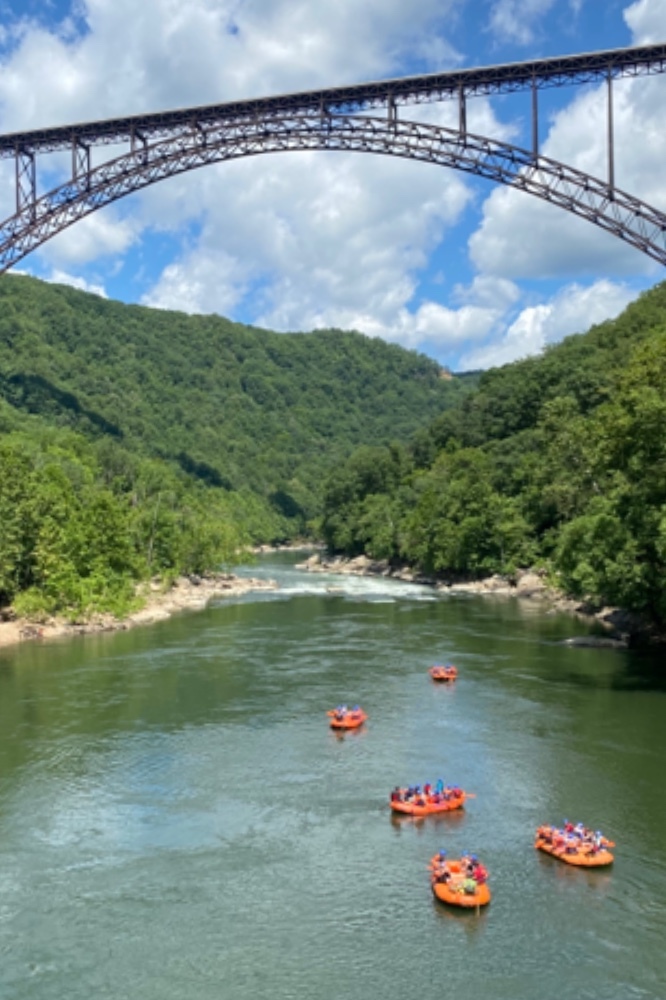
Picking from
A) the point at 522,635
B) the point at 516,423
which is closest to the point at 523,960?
the point at 522,635

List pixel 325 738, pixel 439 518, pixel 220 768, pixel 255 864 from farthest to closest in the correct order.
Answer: pixel 439 518, pixel 325 738, pixel 220 768, pixel 255 864

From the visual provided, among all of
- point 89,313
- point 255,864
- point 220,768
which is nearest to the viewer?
point 255,864

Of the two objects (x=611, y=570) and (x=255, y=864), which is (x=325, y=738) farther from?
(x=611, y=570)

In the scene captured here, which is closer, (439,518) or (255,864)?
(255,864)

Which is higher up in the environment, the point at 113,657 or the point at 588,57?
the point at 588,57

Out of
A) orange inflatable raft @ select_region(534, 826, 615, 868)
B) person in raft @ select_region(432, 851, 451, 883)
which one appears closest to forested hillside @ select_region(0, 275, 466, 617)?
person in raft @ select_region(432, 851, 451, 883)

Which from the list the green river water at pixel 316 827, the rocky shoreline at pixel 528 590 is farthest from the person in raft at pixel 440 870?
the rocky shoreline at pixel 528 590
